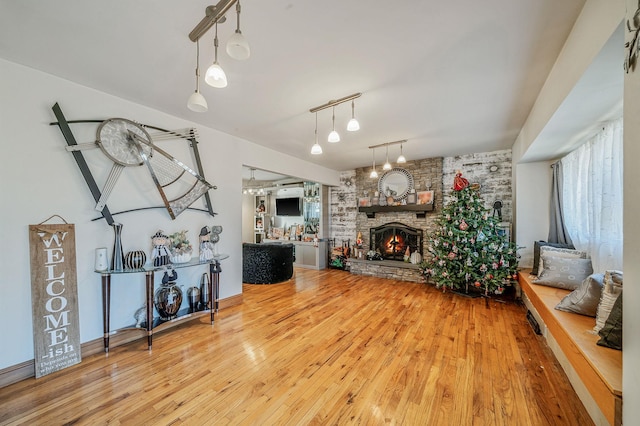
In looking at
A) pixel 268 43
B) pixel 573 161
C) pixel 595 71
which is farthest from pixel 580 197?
pixel 268 43

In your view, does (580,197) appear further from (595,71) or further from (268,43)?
(268,43)

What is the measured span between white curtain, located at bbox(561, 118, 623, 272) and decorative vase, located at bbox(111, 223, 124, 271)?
482 centimetres

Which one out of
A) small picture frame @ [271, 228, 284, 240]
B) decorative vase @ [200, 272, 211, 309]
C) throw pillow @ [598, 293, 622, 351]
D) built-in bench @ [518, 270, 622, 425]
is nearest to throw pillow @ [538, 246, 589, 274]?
built-in bench @ [518, 270, 622, 425]

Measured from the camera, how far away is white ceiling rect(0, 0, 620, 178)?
1.54m

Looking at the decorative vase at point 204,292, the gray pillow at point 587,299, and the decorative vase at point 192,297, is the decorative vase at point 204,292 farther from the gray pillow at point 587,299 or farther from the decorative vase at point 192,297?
the gray pillow at point 587,299

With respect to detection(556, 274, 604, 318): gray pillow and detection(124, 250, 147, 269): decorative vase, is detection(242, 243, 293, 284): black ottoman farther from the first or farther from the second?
detection(556, 274, 604, 318): gray pillow

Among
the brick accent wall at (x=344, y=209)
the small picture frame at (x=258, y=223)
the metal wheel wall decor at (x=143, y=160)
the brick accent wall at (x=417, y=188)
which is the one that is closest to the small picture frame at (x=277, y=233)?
the small picture frame at (x=258, y=223)

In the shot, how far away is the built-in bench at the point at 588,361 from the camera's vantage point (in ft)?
4.09

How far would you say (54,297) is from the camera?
2199 mm

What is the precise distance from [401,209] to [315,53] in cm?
448

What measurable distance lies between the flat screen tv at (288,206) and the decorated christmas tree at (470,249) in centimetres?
403

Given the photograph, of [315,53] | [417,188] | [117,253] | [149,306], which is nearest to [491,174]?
[417,188]

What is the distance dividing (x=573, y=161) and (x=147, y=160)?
5.40 metres

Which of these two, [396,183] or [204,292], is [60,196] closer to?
[204,292]
